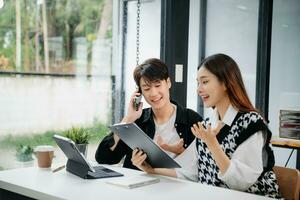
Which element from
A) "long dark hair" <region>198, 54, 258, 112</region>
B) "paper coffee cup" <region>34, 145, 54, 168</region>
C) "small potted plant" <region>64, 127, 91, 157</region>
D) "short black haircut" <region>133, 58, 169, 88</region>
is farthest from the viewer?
"small potted plant" <region>64, 127, 91, 157</region>

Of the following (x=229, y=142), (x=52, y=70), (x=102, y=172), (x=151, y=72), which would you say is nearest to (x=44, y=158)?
(x=102, y=172)

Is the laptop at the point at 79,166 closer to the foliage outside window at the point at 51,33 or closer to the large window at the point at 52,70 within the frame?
the large window at the point at 52,70

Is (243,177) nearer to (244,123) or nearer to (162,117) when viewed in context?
(244,123)

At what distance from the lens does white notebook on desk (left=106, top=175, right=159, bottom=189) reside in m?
1.78

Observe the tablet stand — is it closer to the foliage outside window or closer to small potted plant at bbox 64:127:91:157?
small potted plant at bbox 64:127:91:157

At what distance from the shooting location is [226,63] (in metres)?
1.96

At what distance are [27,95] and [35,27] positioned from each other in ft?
1.50

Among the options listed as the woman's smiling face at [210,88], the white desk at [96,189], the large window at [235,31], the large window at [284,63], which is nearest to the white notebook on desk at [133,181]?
the white desk at [96,189]

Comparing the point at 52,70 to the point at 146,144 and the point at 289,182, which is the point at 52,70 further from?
the point at 289,182

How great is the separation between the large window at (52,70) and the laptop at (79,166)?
2.25 feet

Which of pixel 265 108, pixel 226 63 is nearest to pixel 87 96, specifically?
pixel 226 63

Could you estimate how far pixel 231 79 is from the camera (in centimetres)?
194

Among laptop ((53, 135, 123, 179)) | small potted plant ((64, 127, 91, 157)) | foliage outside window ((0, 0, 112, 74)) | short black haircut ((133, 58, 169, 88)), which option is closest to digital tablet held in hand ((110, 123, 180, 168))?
laptop ((53, 135, 123, 179))

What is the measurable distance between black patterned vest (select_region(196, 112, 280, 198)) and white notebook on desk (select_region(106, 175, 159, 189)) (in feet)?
0.87
